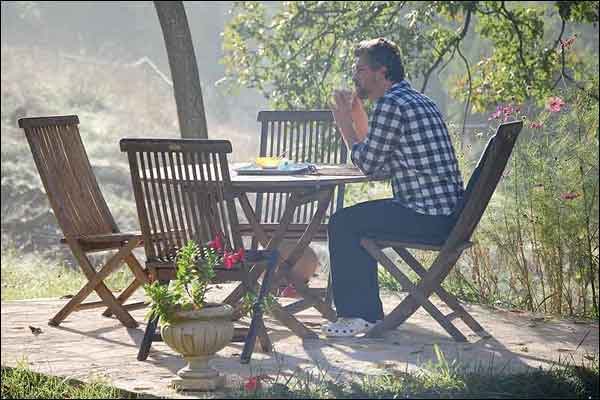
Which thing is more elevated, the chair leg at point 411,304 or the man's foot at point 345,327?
the chair leg at point 411,304

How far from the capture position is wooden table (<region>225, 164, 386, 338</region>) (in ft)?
18.7

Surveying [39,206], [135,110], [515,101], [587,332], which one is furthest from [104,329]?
[135,110]

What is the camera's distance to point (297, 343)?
6035mm

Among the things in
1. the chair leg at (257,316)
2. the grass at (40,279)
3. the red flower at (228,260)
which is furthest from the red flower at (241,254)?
the grass at (40,279)

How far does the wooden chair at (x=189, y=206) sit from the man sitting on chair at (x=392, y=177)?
1.89ft

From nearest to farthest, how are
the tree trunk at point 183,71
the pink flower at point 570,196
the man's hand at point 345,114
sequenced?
the man's hand at point 345,114 < the pink flower at point 570,196 < the tree trunk at point 183,71

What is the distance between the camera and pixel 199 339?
4832 millimetres

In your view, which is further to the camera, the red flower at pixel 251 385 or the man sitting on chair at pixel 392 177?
the man sitting on chair at pixel 392 177

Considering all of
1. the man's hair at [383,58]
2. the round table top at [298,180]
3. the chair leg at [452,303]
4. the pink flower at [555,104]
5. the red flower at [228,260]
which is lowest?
the chair leg at [452,303]

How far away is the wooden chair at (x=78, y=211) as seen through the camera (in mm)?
6586

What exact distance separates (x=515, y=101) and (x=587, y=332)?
3925mm

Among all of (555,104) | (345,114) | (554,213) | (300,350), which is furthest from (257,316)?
(555,104)

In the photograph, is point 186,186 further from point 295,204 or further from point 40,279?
point 40,279

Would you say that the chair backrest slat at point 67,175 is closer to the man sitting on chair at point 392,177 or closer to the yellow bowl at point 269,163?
the yellow bowl at point 269,163
